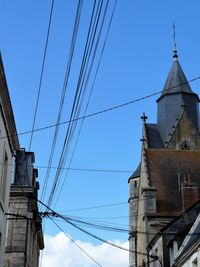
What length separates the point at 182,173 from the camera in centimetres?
3400

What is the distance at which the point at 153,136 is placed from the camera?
50.3 metres

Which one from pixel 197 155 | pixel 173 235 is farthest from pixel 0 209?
pixel 197 155

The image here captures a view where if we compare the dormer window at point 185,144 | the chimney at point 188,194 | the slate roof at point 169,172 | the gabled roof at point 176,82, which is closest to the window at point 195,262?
the chimney at point 188,194

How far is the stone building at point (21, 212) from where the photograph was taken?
19.1m

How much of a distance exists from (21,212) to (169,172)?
51.8 ft

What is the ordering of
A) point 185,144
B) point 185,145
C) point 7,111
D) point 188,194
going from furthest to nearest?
point 185,144
point 185,145
point 188,194
point 7,111

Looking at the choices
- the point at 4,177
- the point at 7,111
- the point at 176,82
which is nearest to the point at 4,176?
the point at 4,177

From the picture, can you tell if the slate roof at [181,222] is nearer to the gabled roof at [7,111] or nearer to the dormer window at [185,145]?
the gabled roof at [7,111]

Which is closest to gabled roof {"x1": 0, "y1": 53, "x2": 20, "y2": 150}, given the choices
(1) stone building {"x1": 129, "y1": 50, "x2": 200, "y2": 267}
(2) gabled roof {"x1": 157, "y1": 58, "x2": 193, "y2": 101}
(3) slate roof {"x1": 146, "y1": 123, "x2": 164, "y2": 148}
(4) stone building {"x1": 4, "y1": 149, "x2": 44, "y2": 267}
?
(4) stone building {"x1": 4, "y1": 149, "x2": 44, "y2": 267}

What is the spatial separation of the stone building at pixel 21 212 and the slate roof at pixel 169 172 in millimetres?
11537

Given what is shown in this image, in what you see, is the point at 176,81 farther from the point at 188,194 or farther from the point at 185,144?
the point at 188,194

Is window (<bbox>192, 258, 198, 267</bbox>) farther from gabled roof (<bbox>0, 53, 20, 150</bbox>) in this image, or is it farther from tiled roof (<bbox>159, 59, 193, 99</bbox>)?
tiled roof (<bbox>159, 59, 193, 99</bbox>)

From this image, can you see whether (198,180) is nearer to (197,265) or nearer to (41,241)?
(41,241)

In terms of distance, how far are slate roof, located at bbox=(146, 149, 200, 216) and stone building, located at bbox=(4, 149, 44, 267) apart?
11.5 m
